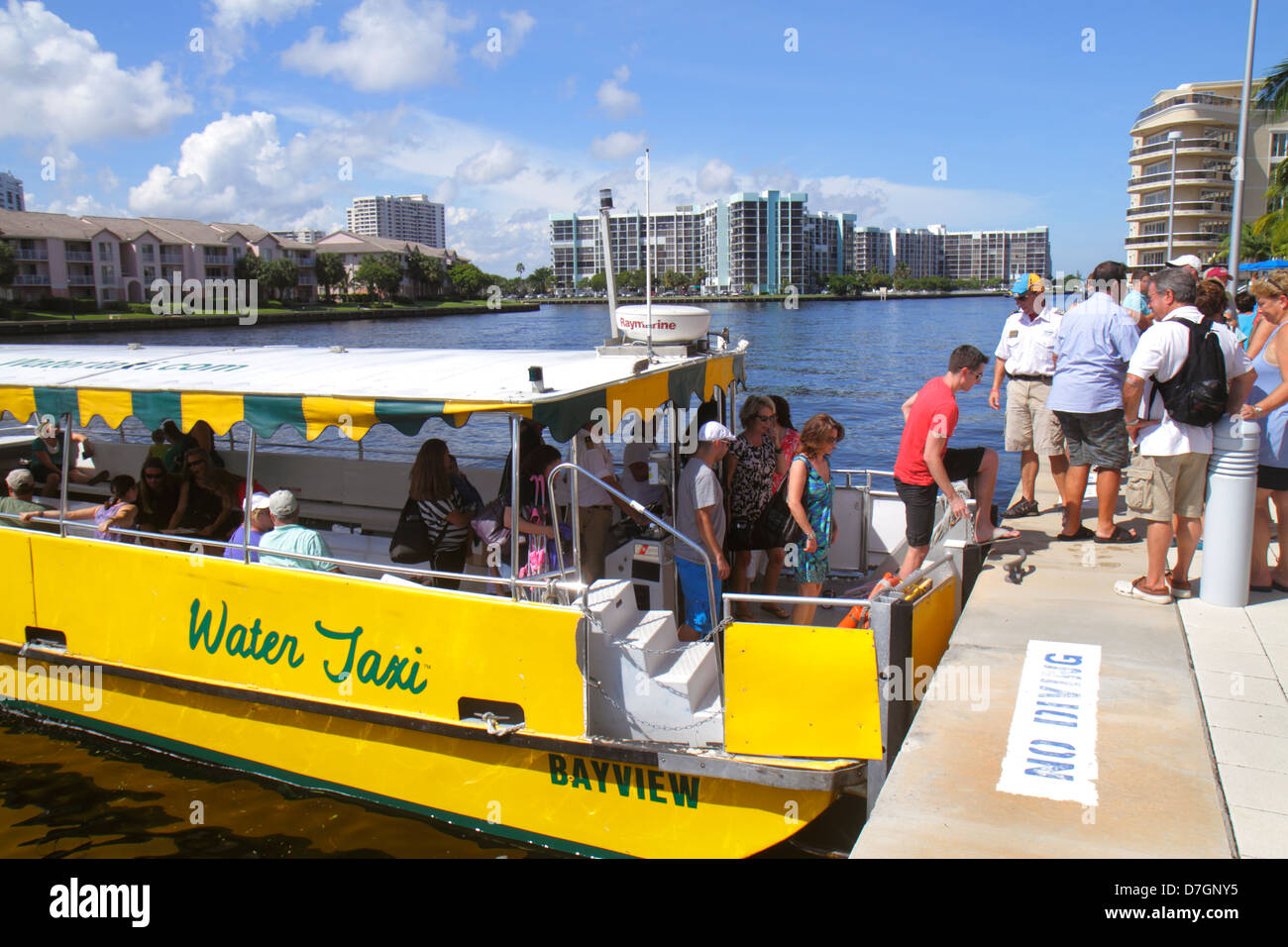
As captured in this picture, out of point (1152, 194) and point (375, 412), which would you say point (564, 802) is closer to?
point (375, 412)

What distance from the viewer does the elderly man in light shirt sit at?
6.62m

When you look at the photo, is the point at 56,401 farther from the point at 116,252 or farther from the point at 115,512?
the point at 116,252

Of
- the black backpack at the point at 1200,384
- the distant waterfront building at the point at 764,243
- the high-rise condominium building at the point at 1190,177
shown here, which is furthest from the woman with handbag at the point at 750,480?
the distant waterfront building at the point at 764,243

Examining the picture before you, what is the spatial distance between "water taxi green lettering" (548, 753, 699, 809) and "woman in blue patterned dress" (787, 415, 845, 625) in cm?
134

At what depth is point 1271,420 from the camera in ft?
19.2

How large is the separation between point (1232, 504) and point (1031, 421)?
270cm

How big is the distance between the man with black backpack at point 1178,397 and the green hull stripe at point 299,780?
388 cm

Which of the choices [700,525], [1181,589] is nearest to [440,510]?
[700,525]

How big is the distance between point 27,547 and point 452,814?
3744 millimetres

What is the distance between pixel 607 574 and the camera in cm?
631

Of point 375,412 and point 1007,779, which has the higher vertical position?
point 375,412

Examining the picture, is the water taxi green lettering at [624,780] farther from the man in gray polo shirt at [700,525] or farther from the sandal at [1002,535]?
the sandal at [1002,535]
